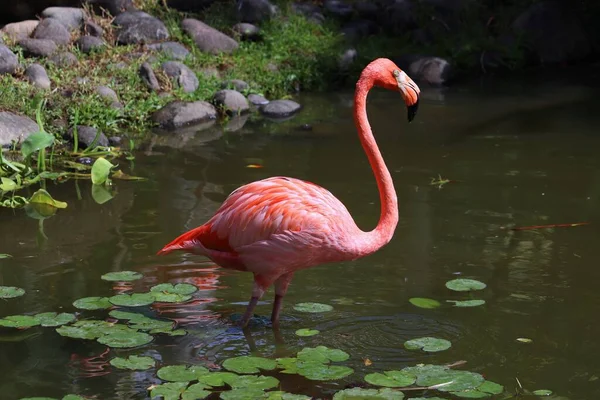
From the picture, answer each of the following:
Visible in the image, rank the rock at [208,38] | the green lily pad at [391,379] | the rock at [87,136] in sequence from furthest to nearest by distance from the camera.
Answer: the rock at [208,38], the rock at [87,136], the green lily pad at [391,379]

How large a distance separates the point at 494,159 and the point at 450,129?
118 cm

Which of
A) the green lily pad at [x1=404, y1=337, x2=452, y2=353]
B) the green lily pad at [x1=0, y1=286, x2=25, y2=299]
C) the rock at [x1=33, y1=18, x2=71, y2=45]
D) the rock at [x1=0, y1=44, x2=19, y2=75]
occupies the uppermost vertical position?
the rock at [x1=33, y1=18, x2=71, y2=45]

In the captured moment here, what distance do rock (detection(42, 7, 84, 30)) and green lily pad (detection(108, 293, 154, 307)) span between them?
5.92 metres

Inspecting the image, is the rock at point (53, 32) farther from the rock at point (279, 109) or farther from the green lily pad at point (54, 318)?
the green lily pad at point (54, 318)

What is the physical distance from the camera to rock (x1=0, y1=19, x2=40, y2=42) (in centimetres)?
962

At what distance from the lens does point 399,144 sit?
8258 mm

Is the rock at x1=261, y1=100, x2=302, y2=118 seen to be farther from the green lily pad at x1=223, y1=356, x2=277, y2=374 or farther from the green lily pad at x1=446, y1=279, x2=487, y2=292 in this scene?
the green lily pad at x1=223, y1=356, x2=277, y2=374

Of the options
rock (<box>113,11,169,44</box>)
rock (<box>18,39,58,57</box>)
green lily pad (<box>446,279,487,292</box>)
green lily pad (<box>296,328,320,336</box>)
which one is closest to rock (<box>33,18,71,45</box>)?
rock (<box>18,39,58,57</box>)

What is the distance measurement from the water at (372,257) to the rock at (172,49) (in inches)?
58.4

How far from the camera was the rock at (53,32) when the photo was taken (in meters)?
9.66

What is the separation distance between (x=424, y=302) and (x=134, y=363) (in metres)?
1.55

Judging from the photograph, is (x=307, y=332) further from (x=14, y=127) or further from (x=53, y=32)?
(x=53, y=32)

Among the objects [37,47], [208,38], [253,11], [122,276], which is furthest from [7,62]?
[122,276]

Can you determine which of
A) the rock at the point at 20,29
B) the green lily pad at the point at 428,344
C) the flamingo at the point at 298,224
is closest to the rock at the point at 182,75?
the rock at the point at 20,29
